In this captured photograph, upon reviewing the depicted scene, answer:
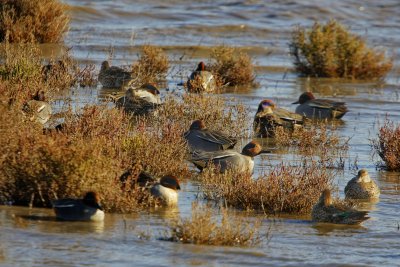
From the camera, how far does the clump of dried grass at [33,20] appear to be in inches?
726

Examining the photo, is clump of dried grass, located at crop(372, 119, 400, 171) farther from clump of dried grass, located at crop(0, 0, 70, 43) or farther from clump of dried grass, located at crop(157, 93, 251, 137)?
clump of dried grass, located at crop(0, 0, 70, 43)

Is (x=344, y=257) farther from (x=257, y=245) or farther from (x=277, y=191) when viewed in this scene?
(x=277, y=191)

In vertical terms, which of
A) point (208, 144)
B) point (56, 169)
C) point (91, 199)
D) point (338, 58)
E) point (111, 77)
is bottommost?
point (91, 199)

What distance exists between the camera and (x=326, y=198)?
8.68 m

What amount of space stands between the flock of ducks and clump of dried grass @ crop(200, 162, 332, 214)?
275mm

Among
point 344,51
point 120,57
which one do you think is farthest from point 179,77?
point 344,51

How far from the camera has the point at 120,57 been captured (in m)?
20.3

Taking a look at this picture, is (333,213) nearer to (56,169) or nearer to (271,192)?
(271,192)

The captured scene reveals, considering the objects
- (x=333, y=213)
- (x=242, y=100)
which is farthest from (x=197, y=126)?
(x=242, y=100)

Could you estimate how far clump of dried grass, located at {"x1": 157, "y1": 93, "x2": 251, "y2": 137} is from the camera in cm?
1296

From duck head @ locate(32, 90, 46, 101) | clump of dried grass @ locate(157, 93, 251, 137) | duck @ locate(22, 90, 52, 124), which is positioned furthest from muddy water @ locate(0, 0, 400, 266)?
duck @ locate(22, 90, 52, 124)

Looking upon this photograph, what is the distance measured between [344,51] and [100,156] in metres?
13.6

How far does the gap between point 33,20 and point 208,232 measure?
42.4ft

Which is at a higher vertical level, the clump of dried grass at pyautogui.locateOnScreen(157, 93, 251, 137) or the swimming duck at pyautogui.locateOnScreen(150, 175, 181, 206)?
the clump of dried grass at pyautogui.locateOnScreen(157, 93, 251, 137)
